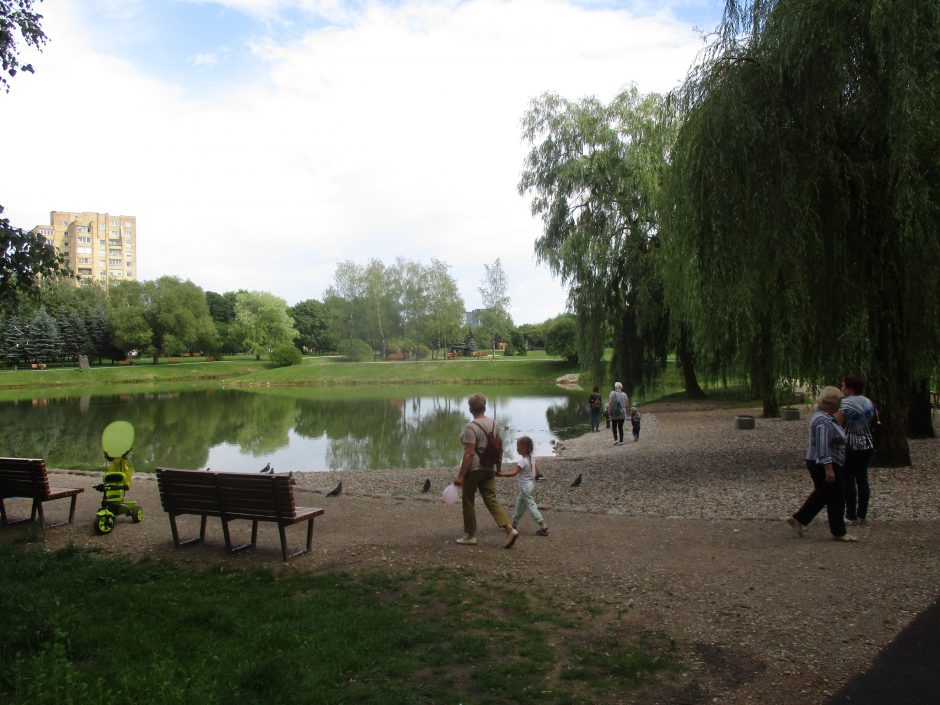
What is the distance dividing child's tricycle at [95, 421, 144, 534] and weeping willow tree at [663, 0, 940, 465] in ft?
28.7

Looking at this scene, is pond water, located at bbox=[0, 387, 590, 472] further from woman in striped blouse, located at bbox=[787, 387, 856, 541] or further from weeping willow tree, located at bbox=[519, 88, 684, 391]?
woman in striped blouse, located at bbox=[787, 387, 856, 541]

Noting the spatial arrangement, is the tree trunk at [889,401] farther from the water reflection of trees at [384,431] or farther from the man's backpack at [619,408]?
the water reflection of trees at [384,431]

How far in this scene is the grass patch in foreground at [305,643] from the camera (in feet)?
12.1

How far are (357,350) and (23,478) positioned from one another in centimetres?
7180

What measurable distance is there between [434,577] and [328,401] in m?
39.0

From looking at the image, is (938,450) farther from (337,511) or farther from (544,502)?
(337,511)

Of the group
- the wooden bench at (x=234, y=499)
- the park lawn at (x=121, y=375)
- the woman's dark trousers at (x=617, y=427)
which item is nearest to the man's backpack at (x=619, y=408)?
the woman's dark trousers at (x=617, y=427)

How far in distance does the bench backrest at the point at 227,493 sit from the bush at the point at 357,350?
237ft

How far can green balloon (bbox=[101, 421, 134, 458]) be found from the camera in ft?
26.7

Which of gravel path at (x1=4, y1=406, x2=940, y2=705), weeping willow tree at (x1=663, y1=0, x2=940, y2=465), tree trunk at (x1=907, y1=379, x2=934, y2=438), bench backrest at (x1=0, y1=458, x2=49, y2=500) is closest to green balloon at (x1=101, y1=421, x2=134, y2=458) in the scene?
bench backrest at (x1=0, y1=458, x2=49, y2=500)

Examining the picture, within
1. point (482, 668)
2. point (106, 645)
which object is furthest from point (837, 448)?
point (106, 645)

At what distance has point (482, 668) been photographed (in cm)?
406

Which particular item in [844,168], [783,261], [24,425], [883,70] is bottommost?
[24,425]

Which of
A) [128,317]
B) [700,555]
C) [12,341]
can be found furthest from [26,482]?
[12,341]
